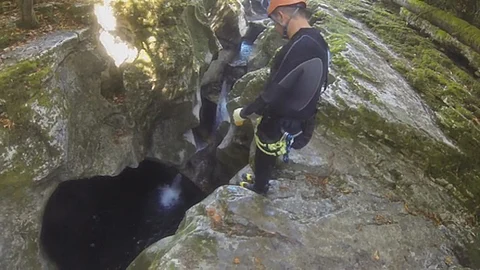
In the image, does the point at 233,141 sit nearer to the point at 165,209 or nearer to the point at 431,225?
the point at 165,209

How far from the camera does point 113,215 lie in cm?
1193

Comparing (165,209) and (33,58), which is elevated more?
(33,58)

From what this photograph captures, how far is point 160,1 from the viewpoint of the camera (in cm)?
1042

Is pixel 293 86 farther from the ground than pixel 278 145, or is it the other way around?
pixel 293 86

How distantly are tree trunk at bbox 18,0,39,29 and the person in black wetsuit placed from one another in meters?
5.57

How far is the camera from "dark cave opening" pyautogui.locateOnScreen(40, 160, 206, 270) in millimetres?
10102

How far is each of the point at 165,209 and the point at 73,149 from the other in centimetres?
503

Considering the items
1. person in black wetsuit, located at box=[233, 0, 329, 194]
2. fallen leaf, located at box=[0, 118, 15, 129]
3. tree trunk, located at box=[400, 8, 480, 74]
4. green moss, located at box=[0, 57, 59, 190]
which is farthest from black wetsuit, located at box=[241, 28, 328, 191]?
tree trunk, located at box=[400, 8, 480, 74]

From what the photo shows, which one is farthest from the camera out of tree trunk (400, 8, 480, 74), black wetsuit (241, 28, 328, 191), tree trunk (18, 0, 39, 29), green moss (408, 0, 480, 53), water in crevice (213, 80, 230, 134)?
water in crevice (213, 80, 230, 134)

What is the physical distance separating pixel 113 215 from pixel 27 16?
6.33 meters

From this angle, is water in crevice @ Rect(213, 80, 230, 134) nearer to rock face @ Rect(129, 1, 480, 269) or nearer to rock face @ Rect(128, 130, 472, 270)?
rock face @ Rect(129, 1, 480, 269)

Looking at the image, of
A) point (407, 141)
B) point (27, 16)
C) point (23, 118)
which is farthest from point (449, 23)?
point (23, 118)

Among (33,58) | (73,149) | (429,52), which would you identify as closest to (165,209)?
(73,149)

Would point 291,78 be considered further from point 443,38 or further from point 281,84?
point 443,38
